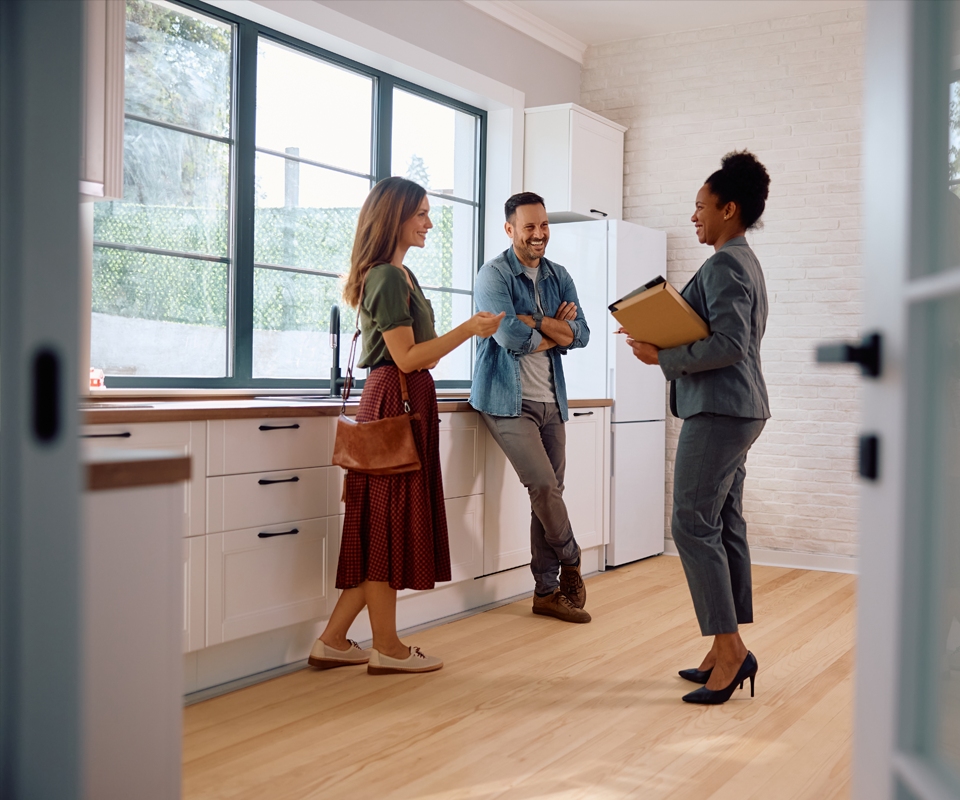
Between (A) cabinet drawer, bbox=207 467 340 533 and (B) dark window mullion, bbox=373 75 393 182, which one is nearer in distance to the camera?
(A) cabinet drawer, bbox=207 467 340 533

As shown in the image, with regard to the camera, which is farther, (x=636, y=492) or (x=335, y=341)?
(x=636, y=492)

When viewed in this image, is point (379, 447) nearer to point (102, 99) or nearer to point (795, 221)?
point (102, 99)

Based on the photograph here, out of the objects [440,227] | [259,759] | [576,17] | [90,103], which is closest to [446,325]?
[440,227]

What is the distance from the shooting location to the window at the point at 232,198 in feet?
10.5

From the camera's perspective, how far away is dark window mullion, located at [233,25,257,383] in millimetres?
3559

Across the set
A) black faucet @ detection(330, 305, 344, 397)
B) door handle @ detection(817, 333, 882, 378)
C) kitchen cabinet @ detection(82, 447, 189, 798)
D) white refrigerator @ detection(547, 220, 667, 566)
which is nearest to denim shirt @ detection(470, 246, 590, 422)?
black faucet @ detection(330, 305, 344, 397)

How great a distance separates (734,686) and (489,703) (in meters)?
0.68

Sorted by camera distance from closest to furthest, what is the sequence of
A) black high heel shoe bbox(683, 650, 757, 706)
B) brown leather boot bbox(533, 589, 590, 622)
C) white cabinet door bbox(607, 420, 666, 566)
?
black high heel shoe bbox(683, 650, 757, 706)
brown leather boot bbox(533, 589, 590, 622)
white cabinet door bbox(607, 420, 666, 566)

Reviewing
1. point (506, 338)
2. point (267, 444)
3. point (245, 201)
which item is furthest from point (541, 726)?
point (245, 201)

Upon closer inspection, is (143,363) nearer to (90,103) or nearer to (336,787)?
(90,103)

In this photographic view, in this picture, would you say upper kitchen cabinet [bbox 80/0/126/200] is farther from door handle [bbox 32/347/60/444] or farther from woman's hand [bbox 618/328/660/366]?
door handle [bbox 32/347/60/444]

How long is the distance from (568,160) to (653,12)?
91 cm

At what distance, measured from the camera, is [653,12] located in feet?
15.7

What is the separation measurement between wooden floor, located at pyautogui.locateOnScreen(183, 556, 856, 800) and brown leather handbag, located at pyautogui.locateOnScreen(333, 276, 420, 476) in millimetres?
636
